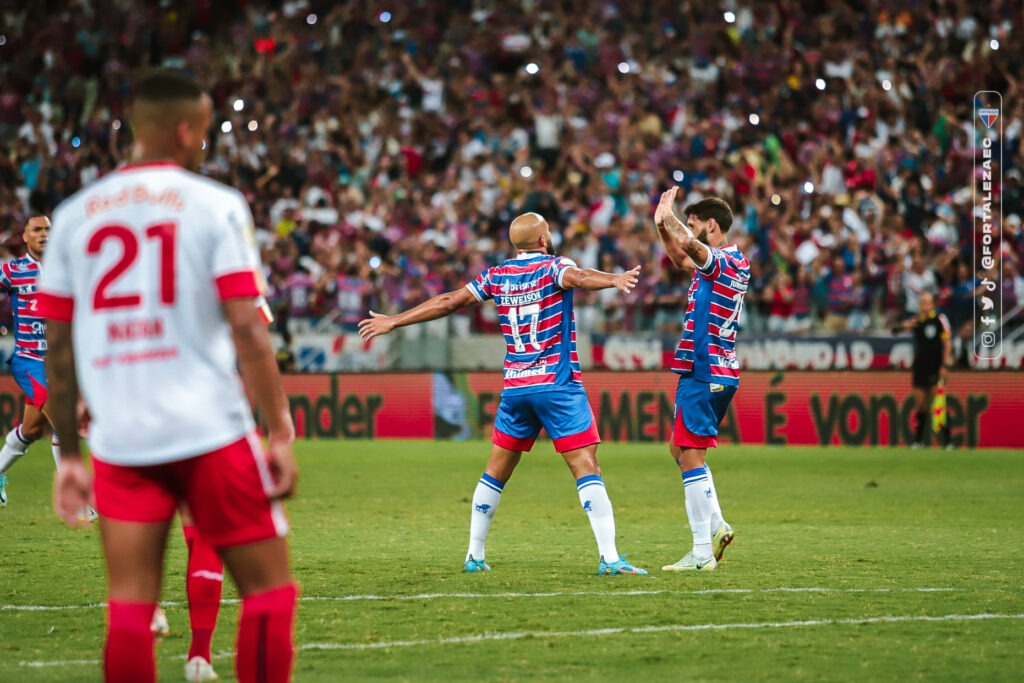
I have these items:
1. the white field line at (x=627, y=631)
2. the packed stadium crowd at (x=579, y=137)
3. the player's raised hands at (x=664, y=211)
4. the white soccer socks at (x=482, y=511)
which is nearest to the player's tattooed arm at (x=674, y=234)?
the player's raised hands at (x=664, y=211)

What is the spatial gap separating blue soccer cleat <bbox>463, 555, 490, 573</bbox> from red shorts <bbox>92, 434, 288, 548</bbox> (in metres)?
5.10

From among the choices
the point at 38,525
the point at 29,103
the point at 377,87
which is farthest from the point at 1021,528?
the point at 29,103

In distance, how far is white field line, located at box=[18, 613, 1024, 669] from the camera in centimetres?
678

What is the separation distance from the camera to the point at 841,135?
23.8 metres

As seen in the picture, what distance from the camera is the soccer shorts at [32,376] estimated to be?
13547 mm

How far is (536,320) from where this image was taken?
9.35 m

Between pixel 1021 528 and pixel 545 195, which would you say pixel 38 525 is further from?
pixel 545 195

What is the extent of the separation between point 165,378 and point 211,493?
13.8 inches

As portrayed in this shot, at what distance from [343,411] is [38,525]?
11731mm

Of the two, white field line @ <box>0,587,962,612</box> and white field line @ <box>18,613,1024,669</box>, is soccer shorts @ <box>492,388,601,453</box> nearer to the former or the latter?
white field line @ <box>0,587,962,612</box>

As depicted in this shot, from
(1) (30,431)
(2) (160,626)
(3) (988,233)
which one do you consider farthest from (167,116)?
(3) (988,233)

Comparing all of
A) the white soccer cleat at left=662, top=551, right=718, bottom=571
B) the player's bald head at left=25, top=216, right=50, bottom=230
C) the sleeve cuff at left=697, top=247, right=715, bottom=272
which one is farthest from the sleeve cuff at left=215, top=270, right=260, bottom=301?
the player's bald head at left=25, top=216, right=50, bottom=230

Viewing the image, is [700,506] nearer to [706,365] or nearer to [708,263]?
[706,365]

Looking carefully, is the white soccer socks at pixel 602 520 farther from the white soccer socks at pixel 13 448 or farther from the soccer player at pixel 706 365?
the white soccer socks at pixel 13 448
